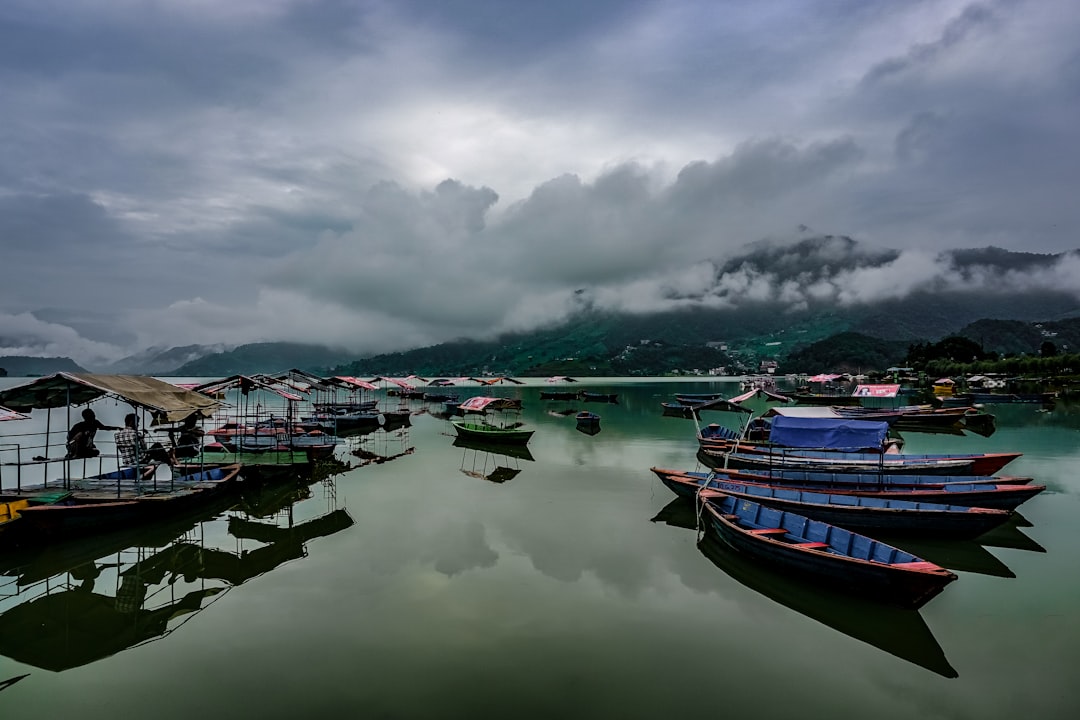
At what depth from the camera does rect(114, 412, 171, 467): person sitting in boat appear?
1769 centimetres

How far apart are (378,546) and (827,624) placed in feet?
35.8

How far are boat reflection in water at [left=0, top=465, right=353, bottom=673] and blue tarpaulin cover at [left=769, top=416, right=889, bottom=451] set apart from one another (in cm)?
1638

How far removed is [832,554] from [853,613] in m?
1.11

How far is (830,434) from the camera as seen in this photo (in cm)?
2073

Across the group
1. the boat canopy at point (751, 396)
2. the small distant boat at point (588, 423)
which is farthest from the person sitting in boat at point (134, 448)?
the small distant boat at point (588, 423)

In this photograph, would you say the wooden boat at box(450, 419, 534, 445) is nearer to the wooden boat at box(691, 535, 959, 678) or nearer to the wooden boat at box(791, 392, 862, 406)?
the wooden boat at box(691, 535, 959, 678)

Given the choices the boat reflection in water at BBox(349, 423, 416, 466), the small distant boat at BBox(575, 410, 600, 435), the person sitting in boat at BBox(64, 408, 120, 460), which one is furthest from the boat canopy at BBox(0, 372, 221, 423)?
the small distant boat at BBox(575, 410, 600, 435)

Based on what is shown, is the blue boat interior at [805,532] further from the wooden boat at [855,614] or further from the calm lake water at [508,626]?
the calm lake water at [508,626]

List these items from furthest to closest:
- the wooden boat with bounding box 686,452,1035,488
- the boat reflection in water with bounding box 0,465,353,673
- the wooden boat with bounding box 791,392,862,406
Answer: the wooden boat with bounding box 791,392,862,406 < the wooden boat with bounding box 686,452,1035,488 < the boat reflection in water with bounding box 0,465,353,673

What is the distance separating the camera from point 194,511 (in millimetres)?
18609

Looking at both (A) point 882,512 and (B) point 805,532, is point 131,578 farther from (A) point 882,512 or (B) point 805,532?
(A) point 882,512

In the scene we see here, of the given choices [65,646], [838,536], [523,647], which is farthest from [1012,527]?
[65,646]

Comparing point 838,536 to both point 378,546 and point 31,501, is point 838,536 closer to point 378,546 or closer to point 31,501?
point 378,546

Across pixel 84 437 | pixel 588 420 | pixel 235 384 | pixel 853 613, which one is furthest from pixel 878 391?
pixel 84 437
